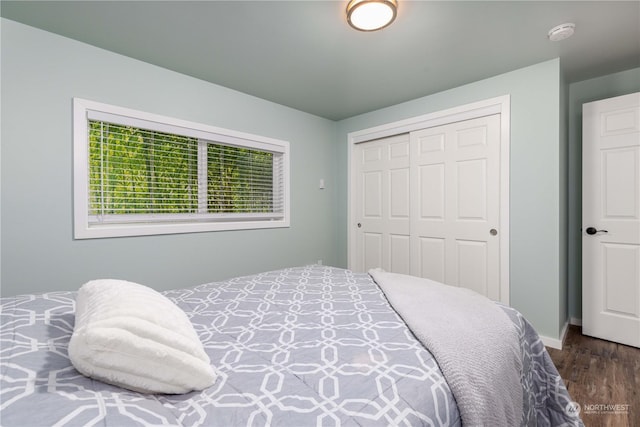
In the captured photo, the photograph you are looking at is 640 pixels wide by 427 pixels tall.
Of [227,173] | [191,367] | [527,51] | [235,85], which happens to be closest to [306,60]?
[235,85]

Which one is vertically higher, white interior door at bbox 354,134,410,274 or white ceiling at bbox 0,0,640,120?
white ceiling at bbox 0,0,640,120

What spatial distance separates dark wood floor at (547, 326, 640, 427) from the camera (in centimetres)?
171

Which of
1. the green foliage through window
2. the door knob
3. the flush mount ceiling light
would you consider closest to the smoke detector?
the flush mount ceiling light

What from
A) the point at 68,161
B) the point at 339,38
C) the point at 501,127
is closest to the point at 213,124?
the point at 68,161

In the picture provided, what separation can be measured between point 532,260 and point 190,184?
3.14 meters

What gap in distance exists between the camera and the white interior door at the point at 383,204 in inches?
139

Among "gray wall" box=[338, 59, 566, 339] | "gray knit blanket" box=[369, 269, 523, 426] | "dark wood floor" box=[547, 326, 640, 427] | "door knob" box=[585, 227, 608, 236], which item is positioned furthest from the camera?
"door knob" box=[585, 227, 608, 236]

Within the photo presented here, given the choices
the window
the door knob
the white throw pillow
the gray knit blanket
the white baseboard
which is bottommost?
the white baseboard

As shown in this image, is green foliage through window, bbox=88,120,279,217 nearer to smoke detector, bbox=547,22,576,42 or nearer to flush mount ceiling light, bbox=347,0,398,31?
flush mount ceiling light, bbox=347,0,398,31

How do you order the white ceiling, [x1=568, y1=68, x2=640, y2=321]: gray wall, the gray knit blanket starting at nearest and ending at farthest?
the gray knit blanket
the white ceiling
[x1=568, y1=68, x2=640, y2=321]: gray wall

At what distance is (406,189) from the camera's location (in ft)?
11.5

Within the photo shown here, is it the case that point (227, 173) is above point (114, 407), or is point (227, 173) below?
→ above

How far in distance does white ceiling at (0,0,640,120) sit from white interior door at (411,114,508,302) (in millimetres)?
564

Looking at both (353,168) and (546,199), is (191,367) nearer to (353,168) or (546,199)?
(546,199)
